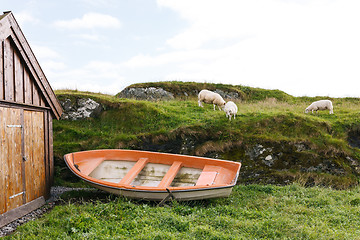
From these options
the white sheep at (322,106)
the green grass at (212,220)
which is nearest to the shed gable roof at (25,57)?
the green grass at (212,220)

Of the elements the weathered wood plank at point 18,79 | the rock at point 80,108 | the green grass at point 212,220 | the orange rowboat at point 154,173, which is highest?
the weathered wood plank at point 18,79

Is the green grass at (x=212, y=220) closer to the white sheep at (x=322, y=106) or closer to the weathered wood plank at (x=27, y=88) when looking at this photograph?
the weathered wood plank at (x=27, y=88)

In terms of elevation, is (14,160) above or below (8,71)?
below

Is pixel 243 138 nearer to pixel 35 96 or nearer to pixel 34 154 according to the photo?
pixel 34 154

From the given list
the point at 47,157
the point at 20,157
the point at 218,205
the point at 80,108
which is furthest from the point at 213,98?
the point at 20,157

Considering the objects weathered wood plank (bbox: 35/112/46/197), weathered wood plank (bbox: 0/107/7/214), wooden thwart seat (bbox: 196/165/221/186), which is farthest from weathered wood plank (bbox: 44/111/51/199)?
wooden thwart seat (bbox: 196/165/221/186)

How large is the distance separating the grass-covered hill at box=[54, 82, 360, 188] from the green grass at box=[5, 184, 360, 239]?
2739 millimetres

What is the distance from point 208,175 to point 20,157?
5.97 meters

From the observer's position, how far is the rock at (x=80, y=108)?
1544 cm

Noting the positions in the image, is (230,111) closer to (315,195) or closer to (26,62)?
(315,195)

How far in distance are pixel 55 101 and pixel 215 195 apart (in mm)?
6968

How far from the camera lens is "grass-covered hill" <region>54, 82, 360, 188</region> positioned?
11438mm

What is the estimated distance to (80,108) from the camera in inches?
619

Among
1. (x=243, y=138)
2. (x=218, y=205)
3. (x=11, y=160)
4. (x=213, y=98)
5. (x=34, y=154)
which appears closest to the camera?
(x=11, y=160)
